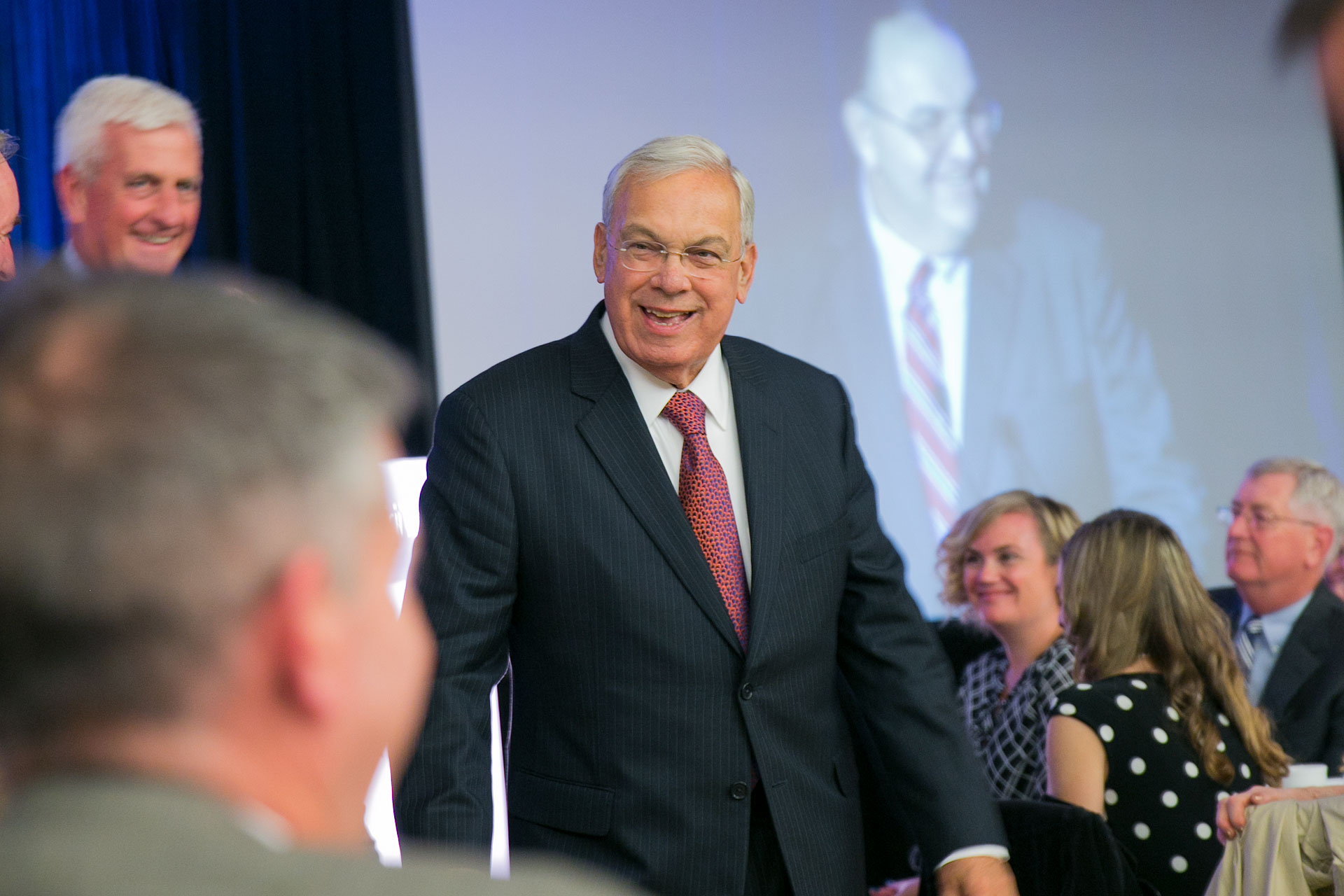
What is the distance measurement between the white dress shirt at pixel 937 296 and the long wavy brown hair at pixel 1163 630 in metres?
2.41

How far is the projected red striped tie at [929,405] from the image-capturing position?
5.49 meters

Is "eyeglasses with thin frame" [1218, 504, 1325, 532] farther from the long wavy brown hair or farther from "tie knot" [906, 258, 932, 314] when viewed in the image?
"tie knot" [906, 258, 932, 314]

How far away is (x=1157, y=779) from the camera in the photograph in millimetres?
2838

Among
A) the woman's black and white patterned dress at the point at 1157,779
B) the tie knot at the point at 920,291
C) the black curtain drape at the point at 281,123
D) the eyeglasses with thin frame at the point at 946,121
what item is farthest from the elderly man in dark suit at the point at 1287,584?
the black curtain drape at the point at 281,123

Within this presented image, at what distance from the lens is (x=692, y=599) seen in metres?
1.99

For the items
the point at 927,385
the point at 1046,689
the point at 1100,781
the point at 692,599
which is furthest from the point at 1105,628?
the point at 927,385

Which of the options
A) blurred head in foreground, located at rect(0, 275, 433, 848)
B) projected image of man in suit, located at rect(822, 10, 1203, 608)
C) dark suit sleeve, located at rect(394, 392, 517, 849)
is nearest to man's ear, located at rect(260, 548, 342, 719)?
blurred head in foreground, located at rect(0, 275, 433, 848)

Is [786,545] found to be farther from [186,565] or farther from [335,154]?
[335,154]

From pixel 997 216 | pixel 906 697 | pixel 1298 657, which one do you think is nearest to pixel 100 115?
pixel 906 697

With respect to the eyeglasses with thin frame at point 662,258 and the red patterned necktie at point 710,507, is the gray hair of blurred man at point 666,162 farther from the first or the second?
the red patterned necktie at point 710,507

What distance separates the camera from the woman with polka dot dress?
2.82 meters

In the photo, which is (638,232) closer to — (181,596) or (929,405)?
(181,596)

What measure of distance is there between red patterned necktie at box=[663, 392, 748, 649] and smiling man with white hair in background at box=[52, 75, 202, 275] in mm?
1089

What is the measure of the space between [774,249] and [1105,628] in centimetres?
274
